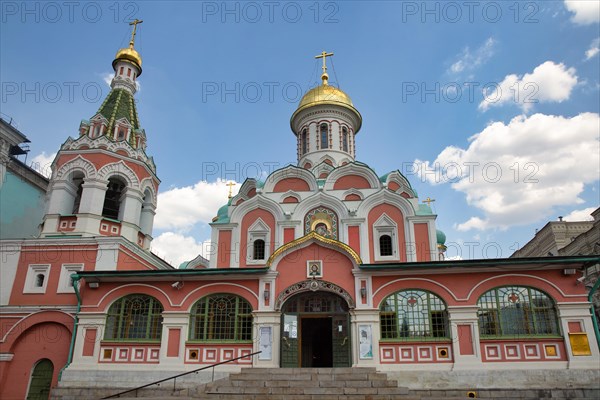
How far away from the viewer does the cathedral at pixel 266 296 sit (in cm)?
1270

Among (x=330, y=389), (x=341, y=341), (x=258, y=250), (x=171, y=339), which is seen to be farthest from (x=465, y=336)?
(x=171, y=339)

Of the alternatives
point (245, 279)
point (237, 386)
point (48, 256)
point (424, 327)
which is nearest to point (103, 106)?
point (48, 256)

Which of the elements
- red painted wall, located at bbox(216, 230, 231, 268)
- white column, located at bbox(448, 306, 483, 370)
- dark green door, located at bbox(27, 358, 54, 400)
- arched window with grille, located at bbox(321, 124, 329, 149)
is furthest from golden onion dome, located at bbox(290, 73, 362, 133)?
dark green door, located at bbox(27, 358, 54, 400)

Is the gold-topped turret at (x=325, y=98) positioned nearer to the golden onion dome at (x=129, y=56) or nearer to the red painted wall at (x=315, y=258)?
the golden onion dome at (x=129, y=56)

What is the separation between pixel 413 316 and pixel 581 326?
4330 mm

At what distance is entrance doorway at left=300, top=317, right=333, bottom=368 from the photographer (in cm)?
1528

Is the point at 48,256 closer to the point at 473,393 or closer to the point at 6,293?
the point at 6,293

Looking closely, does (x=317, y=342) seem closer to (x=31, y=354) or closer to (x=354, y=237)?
(x=354, y=237)

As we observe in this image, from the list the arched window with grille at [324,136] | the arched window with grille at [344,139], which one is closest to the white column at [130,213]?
the arched window with grille at [324,136]

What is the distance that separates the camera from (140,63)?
20172 mm

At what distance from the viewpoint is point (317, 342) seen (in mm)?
15914

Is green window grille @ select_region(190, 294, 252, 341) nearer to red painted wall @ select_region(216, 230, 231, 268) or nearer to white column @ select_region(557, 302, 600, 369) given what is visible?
red painted wall @ select_region(216, 230, 231, 268)

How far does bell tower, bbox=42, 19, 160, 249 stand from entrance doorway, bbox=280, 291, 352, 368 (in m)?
6.71

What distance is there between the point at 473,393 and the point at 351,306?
12.6ft
